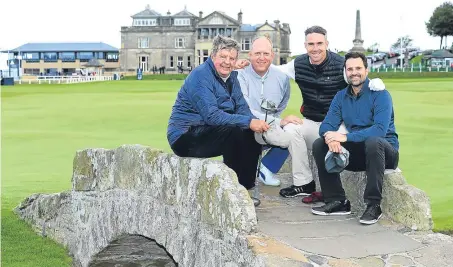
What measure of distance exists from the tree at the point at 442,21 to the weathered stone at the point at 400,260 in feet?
305

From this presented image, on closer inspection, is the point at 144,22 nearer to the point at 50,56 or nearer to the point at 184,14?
the point at 184,14

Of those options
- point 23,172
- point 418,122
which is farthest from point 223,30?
point 23,172

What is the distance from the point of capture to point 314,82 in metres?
8.18

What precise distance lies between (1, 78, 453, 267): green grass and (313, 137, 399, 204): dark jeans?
2.41 meters

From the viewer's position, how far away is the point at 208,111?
7.04 m

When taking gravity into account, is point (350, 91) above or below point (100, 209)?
above

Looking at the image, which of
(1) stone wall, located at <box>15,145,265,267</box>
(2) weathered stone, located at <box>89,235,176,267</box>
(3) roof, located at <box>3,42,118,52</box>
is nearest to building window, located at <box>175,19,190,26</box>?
(3) roof, located at <box>3,42,118,52</box>

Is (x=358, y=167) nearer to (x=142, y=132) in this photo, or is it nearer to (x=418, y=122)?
(x=142, y=132)

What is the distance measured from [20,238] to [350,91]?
263 inches

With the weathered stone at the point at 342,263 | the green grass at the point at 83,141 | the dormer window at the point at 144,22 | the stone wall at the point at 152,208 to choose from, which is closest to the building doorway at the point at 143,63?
the dormer window at the point at 144,22

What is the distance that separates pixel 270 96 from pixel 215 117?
63.8 inches

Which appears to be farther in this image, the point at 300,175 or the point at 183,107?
the point at 300,175

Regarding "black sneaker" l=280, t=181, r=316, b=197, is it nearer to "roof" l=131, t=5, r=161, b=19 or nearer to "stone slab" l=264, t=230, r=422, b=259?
"stone slab" l=264, t=230, r=422, b=259

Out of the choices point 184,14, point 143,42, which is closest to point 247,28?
point 184,14
